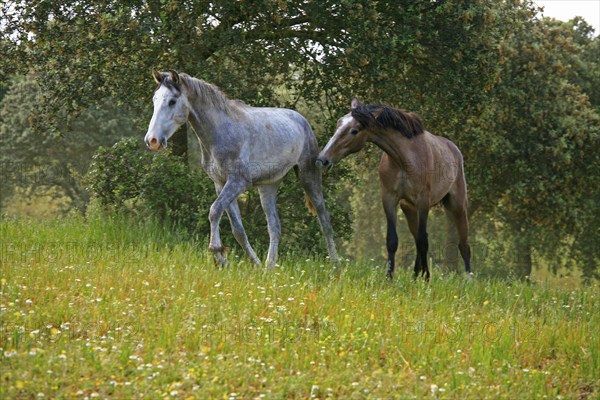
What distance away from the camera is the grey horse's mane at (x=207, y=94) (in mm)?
10023

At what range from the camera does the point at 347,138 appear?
10.6 meters

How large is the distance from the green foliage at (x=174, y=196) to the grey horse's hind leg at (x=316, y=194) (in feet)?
6.56

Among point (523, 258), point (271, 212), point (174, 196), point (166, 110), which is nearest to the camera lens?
point (166, 110)

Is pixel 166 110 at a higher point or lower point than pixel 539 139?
lower

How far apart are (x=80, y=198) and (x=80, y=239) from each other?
25308 mm

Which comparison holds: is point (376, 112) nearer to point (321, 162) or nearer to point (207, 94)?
point (321, 162)

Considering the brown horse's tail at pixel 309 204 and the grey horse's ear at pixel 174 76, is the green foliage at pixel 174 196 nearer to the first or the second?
the brown horse's tail at pixel 309 204

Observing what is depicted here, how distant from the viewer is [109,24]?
45.0ft

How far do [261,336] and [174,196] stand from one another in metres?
7.84

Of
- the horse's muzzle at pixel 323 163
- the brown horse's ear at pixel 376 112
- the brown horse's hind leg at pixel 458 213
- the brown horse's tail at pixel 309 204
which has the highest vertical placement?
the brown horse's ear at pixel 376 112

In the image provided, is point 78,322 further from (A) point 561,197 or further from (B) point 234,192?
(A) point 561,197

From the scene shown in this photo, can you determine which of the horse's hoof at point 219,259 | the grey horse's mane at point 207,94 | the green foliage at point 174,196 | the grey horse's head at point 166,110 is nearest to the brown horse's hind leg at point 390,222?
the horse's hoof at point 219,259

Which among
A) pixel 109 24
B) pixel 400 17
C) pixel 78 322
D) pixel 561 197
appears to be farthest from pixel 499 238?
pixel 78 322

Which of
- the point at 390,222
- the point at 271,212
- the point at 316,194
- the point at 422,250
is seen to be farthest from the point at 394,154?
the point at 271,212
